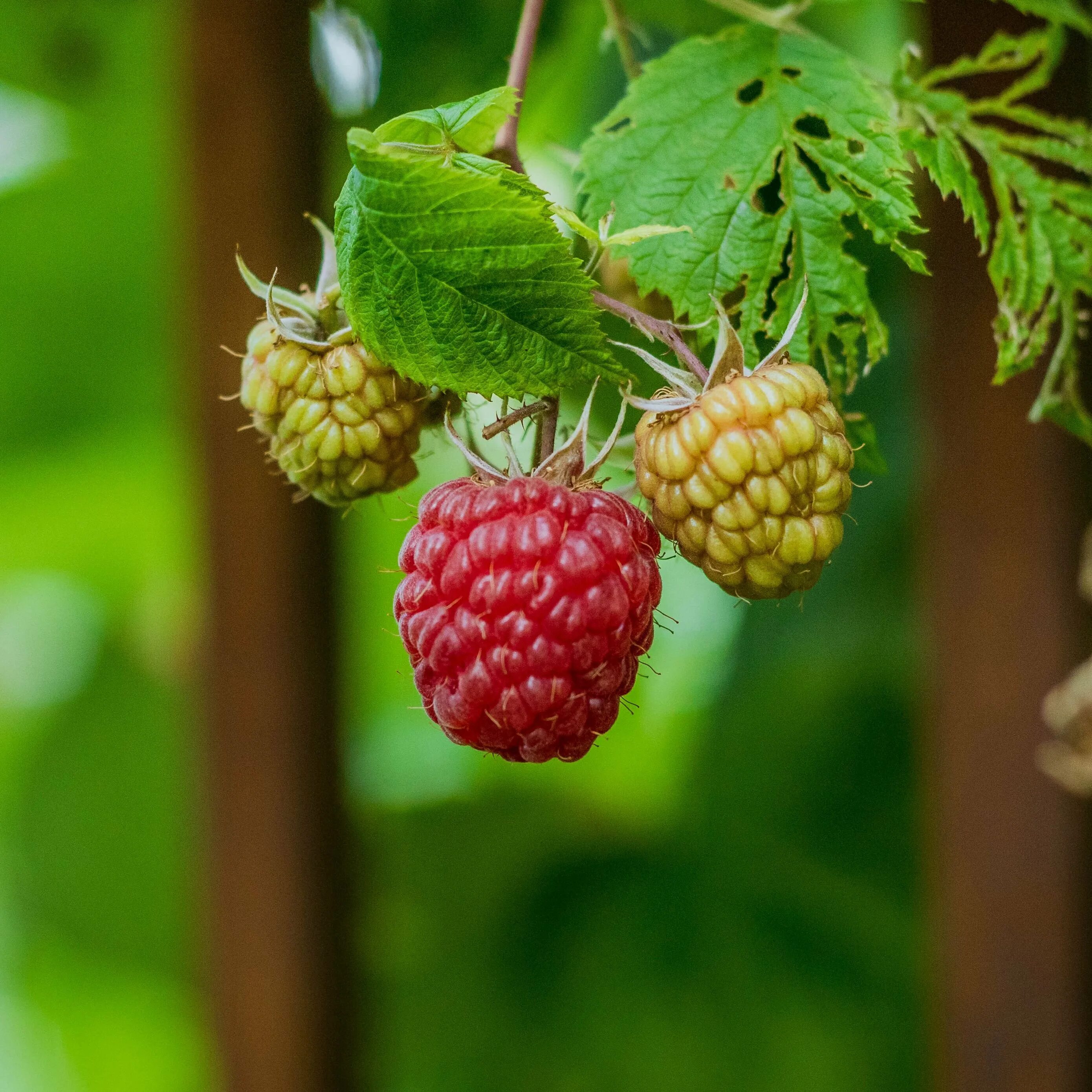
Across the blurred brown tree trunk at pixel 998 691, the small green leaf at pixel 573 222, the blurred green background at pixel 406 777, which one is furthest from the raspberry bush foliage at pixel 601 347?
the blurred green background at pixel 406 777

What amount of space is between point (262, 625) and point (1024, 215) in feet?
3.06

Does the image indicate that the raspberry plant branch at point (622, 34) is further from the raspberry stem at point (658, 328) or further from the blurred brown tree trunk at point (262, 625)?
the blurred brown tree trunk at point (262, 625)

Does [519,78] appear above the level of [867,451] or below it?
above

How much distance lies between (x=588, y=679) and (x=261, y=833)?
95cm

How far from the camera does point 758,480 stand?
1.71ft

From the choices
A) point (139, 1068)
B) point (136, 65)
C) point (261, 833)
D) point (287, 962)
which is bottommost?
point (139, 1068)

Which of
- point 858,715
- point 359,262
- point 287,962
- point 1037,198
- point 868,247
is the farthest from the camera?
point 858,715

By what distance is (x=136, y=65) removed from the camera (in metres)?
1.82

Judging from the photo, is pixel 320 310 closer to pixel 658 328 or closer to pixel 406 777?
pixel 658 328

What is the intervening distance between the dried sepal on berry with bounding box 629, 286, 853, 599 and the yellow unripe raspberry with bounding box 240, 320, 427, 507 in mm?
123

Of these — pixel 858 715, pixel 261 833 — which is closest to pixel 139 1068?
pixel 261 833

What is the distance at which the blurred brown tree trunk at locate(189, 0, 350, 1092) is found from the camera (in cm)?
132

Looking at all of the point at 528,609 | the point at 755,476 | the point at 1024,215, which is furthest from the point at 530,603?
the point at 1024,215

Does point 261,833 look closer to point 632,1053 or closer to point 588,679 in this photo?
point 632,1053
